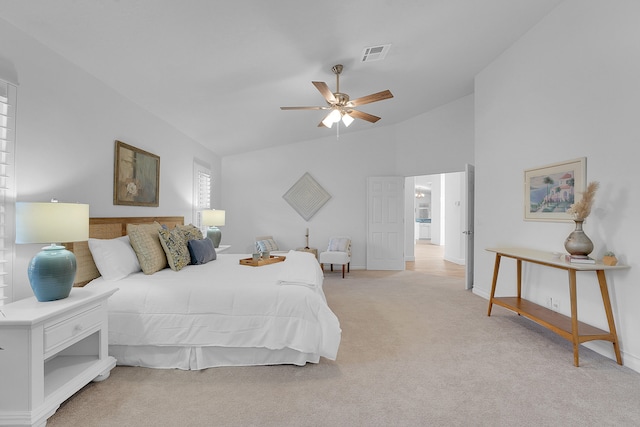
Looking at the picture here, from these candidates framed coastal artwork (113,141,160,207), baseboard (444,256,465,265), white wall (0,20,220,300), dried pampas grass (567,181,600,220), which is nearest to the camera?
white wall (0,20,220,300)

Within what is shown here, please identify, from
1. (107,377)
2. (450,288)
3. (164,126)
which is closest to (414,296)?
(450,288)

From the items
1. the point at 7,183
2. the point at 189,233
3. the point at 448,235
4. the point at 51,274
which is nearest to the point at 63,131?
the point at 7,183

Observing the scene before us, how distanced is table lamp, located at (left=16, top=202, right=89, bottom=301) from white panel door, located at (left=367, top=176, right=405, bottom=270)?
5.51 m

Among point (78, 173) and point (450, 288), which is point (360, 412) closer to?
point (78, 173)

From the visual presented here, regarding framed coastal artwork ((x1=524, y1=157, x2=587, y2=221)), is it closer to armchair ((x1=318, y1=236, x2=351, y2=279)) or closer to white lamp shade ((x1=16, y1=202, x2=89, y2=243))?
armchair ((x1=318, y1=236, x2=351, y2=279))

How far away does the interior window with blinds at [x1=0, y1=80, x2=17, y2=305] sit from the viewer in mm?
2129

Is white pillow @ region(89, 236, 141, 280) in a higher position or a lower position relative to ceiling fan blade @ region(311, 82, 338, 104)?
lower

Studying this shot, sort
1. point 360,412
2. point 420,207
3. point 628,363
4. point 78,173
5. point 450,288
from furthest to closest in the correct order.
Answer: point 420,207
point 450,288
point 78,173
point 628,363
point 360,412

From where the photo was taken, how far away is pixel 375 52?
142 inches

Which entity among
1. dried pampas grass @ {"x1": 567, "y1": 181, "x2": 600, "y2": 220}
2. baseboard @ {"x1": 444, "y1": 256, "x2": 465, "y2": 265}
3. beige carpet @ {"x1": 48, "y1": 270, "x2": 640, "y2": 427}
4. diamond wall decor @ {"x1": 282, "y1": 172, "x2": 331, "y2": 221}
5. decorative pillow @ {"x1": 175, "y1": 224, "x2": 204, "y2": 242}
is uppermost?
diamond wall decor @ {"x1": 282, "y1": 172, "x2": 331, "y2": 221}

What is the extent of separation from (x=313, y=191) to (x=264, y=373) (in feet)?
16.0

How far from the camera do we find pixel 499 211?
4.33 meters

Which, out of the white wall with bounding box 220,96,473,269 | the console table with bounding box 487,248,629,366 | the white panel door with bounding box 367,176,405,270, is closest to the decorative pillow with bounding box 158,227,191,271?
the console table with bounding box 487,248,629,366

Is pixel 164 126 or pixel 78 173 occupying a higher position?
pixel 164 126
